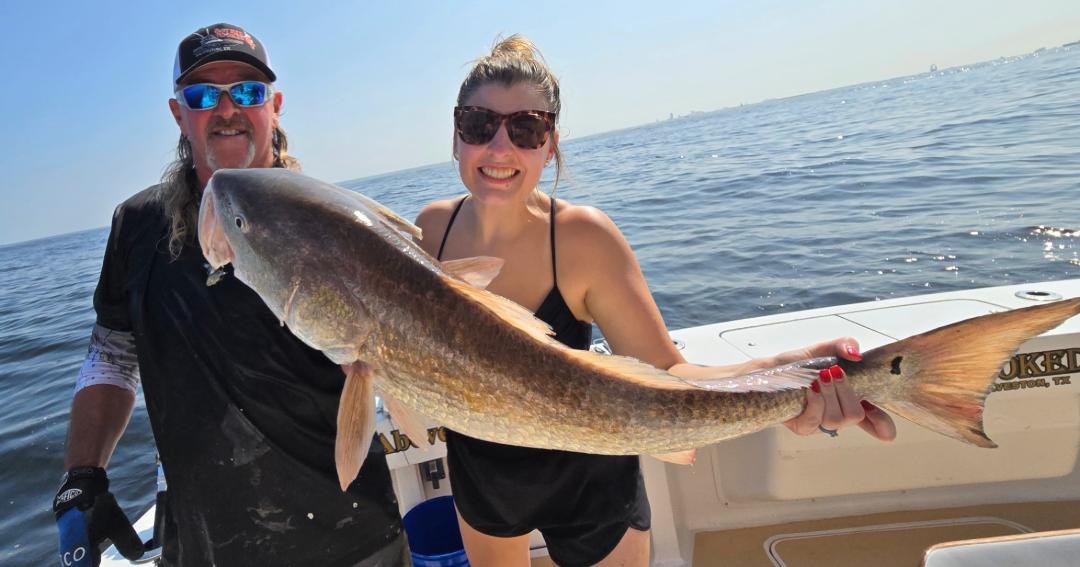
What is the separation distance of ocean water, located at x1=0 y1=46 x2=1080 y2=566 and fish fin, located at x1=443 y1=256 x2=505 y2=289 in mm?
1575

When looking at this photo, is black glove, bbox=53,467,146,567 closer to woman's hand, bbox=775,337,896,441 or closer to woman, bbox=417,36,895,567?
woman, bbox=417,36,895,567

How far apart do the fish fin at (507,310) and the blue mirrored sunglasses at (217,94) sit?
1.41m

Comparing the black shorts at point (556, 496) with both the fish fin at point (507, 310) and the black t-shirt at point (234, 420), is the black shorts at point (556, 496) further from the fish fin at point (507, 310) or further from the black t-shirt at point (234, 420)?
the fish fin at point (507, 310)

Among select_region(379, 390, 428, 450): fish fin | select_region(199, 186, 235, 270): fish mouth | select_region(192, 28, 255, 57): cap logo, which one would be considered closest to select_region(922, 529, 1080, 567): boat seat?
select_region(379, 390, 428, 450): fish fin

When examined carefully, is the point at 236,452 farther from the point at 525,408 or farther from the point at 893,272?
the point at 893,272

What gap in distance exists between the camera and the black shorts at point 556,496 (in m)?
2.62

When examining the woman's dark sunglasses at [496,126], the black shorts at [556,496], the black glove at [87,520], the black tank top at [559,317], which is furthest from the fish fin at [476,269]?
the black glove at [87,520]

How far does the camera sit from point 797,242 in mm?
11922

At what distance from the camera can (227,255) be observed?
2.01 metres

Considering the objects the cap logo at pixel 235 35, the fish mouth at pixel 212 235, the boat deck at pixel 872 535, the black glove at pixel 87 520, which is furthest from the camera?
the boat deck at pixel 872 535

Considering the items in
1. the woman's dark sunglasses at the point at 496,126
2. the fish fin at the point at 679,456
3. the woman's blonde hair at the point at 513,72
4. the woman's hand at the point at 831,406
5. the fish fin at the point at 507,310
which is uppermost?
the woman's blonde hair at the point at 513,72

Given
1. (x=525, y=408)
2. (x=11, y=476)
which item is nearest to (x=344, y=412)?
(x=525, y=408)

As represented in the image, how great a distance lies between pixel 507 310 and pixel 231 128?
1.53 meters

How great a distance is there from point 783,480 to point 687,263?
7.98 metres
